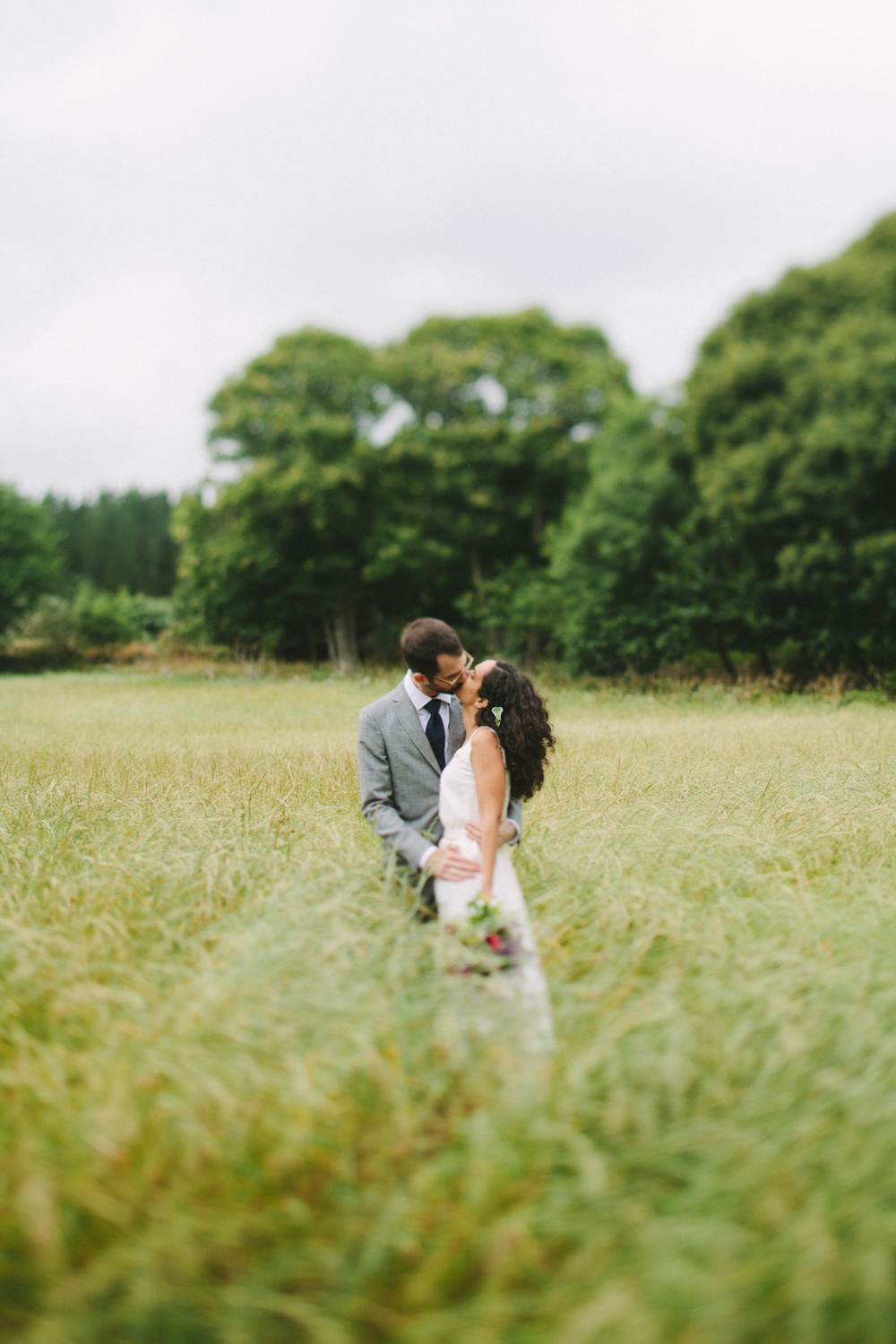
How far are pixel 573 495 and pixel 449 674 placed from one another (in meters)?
20.6

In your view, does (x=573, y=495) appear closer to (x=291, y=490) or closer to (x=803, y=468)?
(x=291, y=490)

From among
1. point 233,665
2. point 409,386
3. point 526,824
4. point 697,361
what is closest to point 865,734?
point 526,824

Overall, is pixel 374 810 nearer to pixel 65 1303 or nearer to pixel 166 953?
pixel 166 953

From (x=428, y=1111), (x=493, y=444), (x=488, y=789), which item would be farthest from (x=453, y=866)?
(x=493, y=444)

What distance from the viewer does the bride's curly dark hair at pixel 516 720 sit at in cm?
319

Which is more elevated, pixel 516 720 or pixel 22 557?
pixel 22 557

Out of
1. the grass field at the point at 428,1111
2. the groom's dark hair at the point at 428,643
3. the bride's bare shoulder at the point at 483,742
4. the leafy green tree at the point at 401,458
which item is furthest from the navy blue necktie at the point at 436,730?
the leafy green tree at the point at 401,458

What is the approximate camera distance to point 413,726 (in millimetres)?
3471

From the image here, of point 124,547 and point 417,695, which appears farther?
point 124,547

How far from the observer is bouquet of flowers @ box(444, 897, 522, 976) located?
2607 millimetres

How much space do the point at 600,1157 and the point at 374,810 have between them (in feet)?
5.99

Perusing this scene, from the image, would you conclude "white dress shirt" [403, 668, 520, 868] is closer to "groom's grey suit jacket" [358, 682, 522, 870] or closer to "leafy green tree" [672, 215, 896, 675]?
"groom's grey suit jacket" [358, 682, 522, 870]

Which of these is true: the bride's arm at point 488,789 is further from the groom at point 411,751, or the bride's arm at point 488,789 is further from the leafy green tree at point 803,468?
the leafy green tree at point 803,468

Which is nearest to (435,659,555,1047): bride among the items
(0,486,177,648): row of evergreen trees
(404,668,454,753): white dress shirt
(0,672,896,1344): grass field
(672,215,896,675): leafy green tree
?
(0,672,896,1344): grass field
